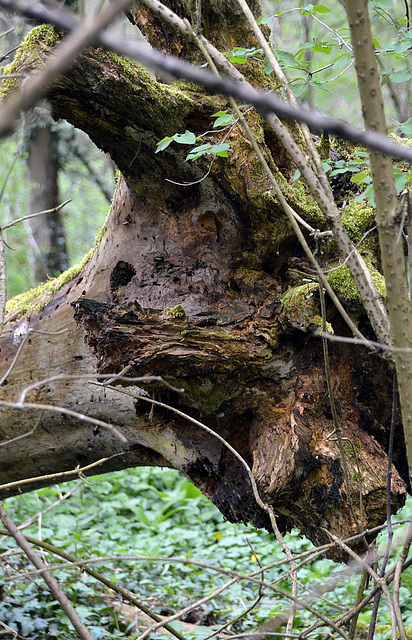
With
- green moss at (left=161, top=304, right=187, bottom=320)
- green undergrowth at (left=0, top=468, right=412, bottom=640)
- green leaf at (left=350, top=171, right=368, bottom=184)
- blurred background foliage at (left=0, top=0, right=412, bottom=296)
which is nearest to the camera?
green leaf at (left=350, top=171, right=368, bottom=184)

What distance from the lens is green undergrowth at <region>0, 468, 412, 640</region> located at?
3130 mm

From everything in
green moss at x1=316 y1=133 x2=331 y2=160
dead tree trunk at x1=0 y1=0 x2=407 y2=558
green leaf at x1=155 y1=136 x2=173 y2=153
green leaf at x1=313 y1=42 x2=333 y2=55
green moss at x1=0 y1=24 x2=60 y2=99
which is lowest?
dead tree trunk at x1=0 y1=0 x2=407 y2=558

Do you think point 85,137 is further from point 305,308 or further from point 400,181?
point 400,181

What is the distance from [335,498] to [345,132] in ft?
5.32

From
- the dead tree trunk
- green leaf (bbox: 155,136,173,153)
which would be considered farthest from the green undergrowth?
green leaf (bbox: 155,136,173,153)

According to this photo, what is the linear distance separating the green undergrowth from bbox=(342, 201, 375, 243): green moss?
1835mm

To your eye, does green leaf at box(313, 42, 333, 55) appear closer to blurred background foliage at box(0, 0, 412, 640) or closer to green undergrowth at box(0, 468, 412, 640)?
blurred background foliage at box(0, 0, 412, 640)

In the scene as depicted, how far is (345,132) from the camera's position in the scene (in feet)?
2.02

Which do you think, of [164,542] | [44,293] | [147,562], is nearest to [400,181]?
[44,293]

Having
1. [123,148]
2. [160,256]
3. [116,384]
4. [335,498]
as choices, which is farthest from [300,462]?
[123,148]

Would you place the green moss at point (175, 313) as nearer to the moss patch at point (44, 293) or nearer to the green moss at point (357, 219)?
the green moss at point (357, 219)

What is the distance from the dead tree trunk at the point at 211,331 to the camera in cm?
197

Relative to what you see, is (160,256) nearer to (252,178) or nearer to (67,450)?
(252,178)

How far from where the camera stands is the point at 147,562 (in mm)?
4199
